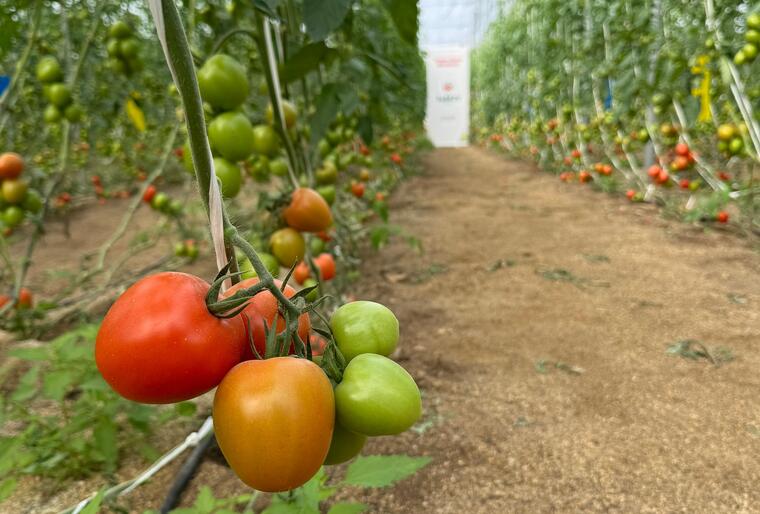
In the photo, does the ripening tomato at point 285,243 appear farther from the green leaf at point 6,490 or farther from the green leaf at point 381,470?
the green leaf at point 6,490

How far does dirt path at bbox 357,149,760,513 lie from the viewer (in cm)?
125

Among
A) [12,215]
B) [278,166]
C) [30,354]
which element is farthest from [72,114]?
[30,354]

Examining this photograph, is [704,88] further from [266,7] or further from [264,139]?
[266,7]

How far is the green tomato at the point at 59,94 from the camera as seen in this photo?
75.1 inches

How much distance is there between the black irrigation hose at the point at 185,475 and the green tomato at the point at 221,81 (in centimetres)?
90

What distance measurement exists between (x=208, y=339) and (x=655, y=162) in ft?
16.4

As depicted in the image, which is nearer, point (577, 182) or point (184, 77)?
point (184, 77)

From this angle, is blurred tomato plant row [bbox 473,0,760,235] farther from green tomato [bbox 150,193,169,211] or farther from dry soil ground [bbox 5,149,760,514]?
green tomato [bbox 150,193,169,211]

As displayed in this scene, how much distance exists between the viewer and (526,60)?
842 cm

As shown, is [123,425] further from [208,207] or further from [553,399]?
[208,207]

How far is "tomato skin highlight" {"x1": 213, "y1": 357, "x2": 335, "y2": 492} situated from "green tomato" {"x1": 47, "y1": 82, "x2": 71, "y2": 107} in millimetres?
1956

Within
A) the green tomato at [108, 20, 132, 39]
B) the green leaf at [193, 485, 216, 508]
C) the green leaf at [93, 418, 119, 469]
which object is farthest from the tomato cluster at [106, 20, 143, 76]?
the green leaf at [193, 485, 216, 508]

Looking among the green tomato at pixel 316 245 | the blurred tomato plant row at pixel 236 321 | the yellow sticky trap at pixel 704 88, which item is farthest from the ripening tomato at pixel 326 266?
the yellow sticky trap at pixel 704 88

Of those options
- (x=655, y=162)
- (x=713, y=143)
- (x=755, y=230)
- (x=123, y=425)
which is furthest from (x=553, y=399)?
(x=655, y=162)
